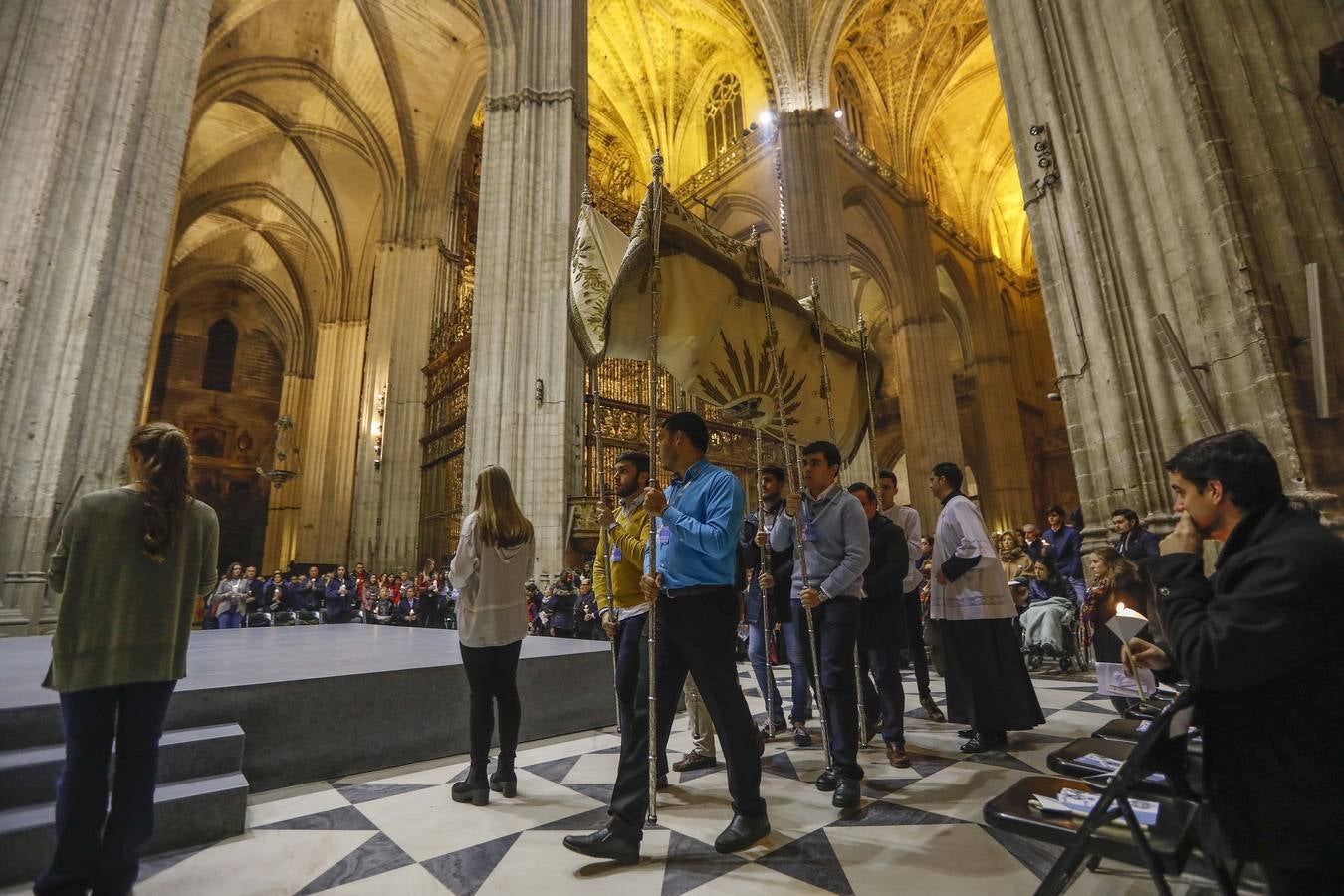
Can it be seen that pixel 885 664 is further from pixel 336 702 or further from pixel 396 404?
pixel 396 404

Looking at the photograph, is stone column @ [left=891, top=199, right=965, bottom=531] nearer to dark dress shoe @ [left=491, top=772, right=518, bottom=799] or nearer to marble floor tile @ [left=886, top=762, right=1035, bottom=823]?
marble floor tile @ [left=886, top=762, right=1035, bottom=823]

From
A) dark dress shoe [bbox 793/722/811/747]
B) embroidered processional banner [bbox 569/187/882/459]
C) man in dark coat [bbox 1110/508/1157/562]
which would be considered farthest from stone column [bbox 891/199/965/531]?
dark dress shoe [bbox 793/722/811/747]

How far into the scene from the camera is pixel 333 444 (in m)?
17.3

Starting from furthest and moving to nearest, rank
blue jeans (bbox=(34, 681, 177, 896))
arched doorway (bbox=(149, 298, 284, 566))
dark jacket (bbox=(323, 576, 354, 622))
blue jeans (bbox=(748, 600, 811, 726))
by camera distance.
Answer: arched doorway (bbox=(149, 298, 284, 566)) < dark jacket (bbox=(323, 576, 354, 622)) < blue jeans (bbox=(748, 600, 811, 726)) < blue jeans (bbox=(34, 681, 177, 896))

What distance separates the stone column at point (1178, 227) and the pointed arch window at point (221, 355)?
91.2ft

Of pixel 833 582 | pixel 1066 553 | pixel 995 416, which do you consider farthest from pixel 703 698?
pixel 995 416

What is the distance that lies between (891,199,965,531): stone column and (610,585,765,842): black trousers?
1454 cm

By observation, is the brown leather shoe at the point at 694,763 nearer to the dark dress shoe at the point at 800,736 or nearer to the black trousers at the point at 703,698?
the dark dress shoe at the point at 800,736

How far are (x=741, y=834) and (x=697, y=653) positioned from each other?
56cm

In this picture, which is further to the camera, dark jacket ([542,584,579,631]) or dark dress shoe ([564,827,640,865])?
dark jacket ([542,584,579,631])

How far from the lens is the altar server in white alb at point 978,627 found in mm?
3150

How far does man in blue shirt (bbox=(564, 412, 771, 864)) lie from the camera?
1984 millimetres

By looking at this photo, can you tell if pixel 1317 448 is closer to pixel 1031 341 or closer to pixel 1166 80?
pixel 1166 80

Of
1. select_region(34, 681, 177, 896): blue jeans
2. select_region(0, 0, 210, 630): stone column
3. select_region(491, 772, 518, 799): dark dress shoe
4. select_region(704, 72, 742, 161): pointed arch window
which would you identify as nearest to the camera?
select_region(34, 681, 177, 896): blue jeans
